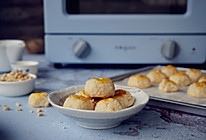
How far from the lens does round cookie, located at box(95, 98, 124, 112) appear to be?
576mm

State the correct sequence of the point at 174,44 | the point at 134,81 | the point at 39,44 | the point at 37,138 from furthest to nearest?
the point at 39,44
the point at 174,44
the point at 134,81
the point at 37,138

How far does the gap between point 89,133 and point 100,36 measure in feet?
2.07

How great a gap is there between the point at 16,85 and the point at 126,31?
0.53m

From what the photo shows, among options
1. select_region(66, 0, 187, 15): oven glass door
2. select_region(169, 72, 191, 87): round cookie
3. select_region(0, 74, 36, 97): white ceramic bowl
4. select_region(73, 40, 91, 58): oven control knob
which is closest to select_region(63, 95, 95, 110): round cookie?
select_region(0, 74, 36, 97): white ceramic bowl

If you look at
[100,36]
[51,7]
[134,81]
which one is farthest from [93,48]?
[134,81]

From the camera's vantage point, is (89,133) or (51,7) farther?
(51,7)

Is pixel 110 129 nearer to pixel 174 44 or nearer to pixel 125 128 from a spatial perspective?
pixel 125 128

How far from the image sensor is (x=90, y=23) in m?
1.15

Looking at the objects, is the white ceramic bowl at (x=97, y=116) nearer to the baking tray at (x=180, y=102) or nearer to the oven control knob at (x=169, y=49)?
the baking tray at (x=180, y=102)

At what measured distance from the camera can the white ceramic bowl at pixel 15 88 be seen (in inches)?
31.6

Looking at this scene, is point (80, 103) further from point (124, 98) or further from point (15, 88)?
point (15, 88)

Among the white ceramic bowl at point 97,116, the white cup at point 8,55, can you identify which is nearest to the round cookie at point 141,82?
the white ceramic bowl at point 97,116

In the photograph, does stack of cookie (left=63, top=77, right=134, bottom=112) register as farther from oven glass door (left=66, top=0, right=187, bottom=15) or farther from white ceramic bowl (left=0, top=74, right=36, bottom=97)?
oven glass door (left=66, top=0, right=187, bottom=15)

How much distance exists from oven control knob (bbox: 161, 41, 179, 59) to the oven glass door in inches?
5.7
